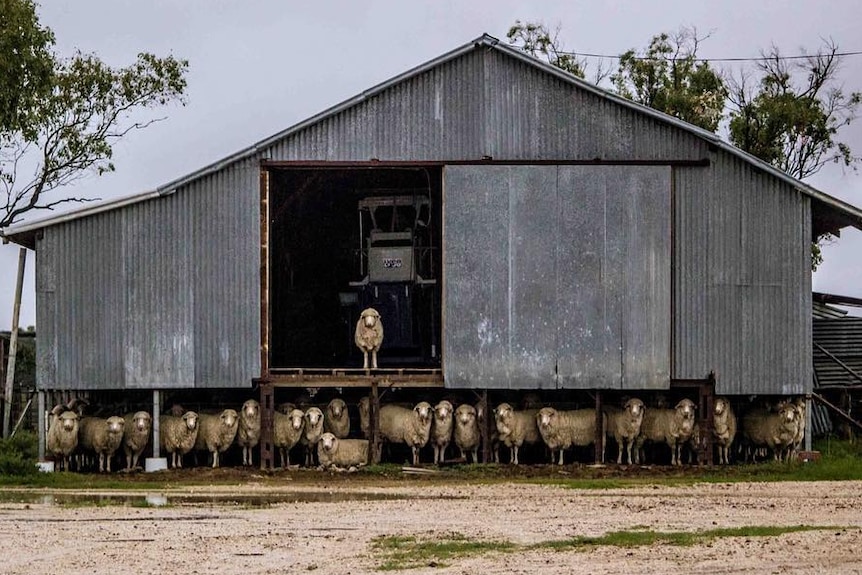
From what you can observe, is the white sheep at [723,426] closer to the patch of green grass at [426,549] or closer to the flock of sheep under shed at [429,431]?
the flock of sheep under shed at [429,431]

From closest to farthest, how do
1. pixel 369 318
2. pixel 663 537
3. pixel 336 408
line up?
1. pixel 663 537
2. pixel 336 408
3. pixel 369 318

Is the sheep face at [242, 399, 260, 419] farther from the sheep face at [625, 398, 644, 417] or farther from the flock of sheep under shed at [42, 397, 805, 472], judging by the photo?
the sheep face at [625, 398, 644, 417]

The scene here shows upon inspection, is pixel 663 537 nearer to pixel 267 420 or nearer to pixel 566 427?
pixel 566 427

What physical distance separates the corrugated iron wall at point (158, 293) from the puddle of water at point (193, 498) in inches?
226

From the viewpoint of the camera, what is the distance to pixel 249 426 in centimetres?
3859

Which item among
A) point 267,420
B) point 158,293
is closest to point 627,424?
point 267,420

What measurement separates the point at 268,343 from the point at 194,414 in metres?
2.51

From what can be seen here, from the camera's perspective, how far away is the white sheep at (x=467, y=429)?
38.5 m

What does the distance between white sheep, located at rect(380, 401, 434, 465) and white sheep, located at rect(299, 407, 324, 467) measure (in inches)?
62.3

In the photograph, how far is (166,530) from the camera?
25.0 metres

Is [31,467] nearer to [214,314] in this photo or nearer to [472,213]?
[214,314]

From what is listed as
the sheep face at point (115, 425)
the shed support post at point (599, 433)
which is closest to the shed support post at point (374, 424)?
the shed support post at point (599, 433)

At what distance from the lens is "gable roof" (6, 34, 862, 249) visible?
37062mm

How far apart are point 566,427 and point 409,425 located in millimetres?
3503
